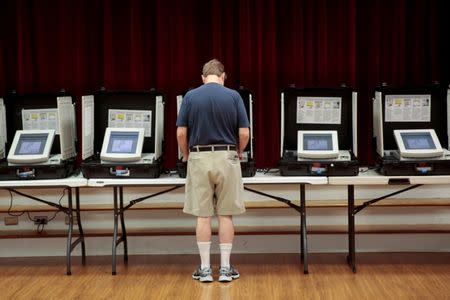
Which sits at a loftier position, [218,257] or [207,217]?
[207,217]

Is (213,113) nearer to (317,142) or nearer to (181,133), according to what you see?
(181,133)

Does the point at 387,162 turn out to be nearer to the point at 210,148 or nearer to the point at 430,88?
→ the point at 430,88

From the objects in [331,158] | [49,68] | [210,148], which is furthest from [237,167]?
[49,68]

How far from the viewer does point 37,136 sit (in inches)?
186

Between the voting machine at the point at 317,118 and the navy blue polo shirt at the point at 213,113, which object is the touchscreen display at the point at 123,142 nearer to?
the navy blue polo shirt at the point at 213,113

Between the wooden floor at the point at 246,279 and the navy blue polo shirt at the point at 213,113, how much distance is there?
899 millimetres

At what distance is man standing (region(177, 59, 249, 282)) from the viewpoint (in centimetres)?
417

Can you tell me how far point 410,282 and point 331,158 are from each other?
0.91m

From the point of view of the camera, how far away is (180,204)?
504 centimetres

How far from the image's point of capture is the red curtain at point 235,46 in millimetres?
5148

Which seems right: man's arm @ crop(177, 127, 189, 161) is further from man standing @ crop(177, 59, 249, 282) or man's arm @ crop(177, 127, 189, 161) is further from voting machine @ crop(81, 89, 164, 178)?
voting machine @ crop(81, 89, 164, 178)

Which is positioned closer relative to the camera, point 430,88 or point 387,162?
point 387,162

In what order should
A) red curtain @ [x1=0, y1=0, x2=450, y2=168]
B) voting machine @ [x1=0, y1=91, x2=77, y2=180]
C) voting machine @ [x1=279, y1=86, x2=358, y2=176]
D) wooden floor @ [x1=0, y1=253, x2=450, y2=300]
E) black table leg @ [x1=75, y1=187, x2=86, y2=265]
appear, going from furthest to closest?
red curtain @ [x1=0, y1=0, x2=450, y2=168]
black table leg @ [x1=75, y1=187, x2=86, y2=265]
voting machine @ [x1=279, y1=86, x2=358, y2=176]
voting machine @ [x1=0, y1=91, x2=77, y2=180]
wooden floor @ [x1=0, y1=253, x2=450, y2=300]

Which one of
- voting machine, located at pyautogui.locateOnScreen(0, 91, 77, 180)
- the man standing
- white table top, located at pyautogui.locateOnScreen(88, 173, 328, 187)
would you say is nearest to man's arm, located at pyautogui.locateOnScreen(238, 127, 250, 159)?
the man standing
